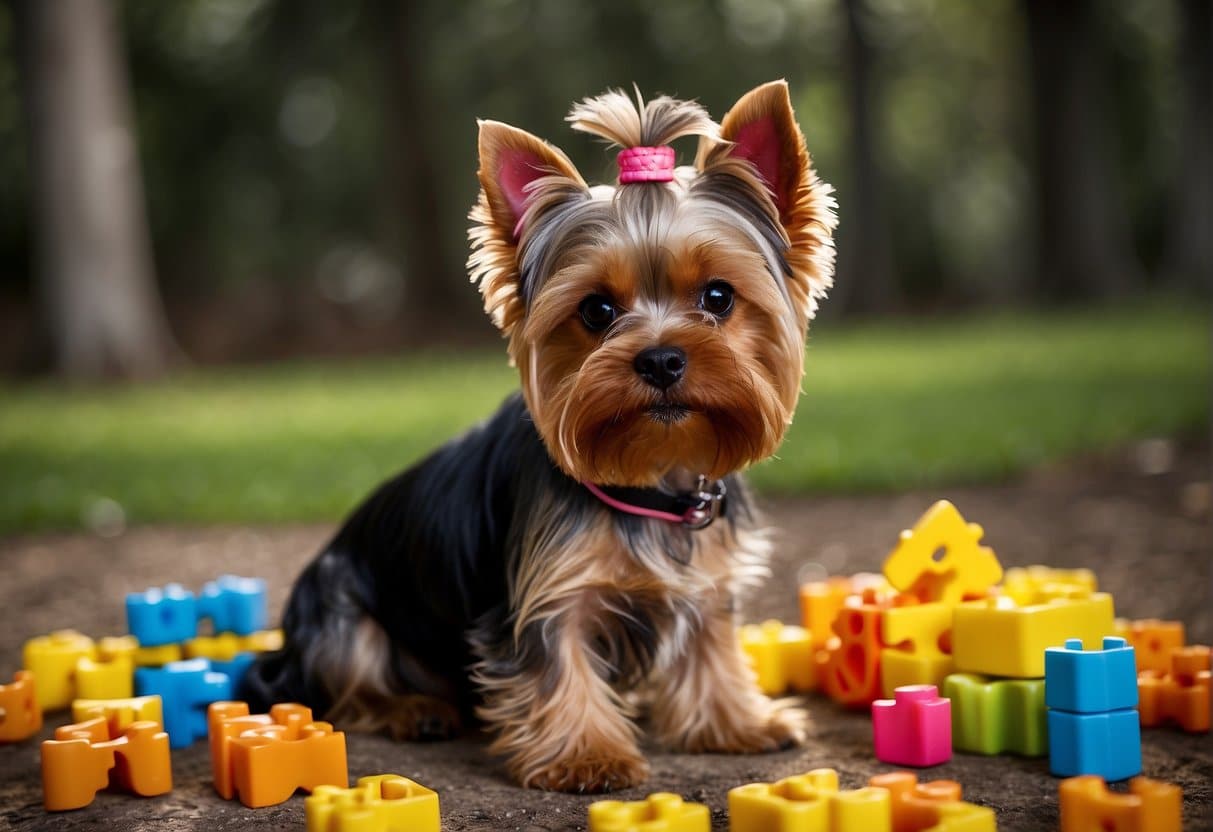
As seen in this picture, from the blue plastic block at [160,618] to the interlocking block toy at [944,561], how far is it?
2.55 metres

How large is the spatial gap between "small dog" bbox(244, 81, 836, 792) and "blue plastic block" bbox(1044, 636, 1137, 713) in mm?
922

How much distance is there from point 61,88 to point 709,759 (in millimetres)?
15399

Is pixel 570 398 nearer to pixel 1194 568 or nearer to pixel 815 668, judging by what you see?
pixel 815 668

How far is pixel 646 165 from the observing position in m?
3.61

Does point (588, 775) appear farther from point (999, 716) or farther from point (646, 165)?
Answer: point (646, 165)

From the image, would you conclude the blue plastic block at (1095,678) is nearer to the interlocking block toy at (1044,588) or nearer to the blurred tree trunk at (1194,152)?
the interlocking block toy at (1044,588)

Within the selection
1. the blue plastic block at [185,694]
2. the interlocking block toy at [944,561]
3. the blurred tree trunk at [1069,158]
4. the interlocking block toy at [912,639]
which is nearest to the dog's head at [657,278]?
the interlocking block toy at [944,561]

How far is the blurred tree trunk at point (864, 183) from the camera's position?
23.2m

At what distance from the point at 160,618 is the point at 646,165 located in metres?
2.53

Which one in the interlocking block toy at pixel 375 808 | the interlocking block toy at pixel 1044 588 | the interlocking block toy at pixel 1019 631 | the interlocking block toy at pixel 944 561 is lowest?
the interlocking block toy at pixel 375 808

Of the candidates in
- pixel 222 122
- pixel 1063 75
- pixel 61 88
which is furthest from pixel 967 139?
pixel 61 88

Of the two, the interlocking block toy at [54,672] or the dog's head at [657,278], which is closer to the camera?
the dog's head at [657,278]

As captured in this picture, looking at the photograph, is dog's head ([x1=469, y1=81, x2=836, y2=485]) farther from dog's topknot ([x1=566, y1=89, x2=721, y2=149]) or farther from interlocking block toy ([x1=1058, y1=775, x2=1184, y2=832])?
interlocking block toy ([x1=1058, y1=775, x2=1184, y2=832])

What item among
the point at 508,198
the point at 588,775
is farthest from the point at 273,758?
the point at 508,198
